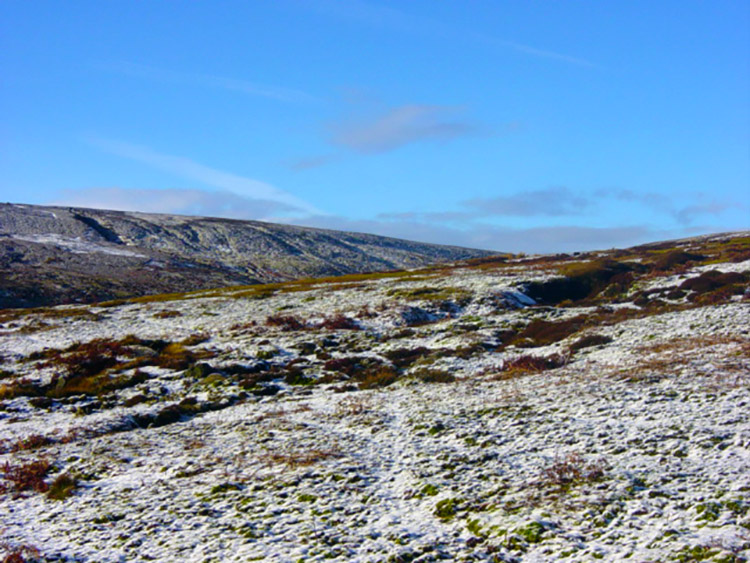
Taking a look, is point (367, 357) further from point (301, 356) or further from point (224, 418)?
point (224, 418)

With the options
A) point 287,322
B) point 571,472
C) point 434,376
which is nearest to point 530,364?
point 434,376

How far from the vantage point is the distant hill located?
102438 mm

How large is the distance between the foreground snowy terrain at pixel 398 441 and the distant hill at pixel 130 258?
196 ft

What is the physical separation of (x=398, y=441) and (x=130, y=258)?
5261 inches

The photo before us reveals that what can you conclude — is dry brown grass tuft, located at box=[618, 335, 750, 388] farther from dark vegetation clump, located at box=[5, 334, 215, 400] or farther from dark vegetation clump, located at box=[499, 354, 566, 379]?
dark vegetation clump, located at box=[5, 334, 215, 400]

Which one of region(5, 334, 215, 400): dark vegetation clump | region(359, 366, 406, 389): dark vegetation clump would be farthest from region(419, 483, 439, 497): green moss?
region(5, 334, 215, 400): dark vegetation clump

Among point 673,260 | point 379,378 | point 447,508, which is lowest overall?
point 447,508

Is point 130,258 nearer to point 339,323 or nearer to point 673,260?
point 339,323

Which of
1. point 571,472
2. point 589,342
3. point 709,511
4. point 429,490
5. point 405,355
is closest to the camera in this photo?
point 709,511

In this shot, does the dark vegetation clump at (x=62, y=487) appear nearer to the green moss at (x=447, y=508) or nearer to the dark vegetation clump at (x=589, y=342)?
the green moss at (x=447, y=508)

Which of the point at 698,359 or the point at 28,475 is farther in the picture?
the point at 698,359

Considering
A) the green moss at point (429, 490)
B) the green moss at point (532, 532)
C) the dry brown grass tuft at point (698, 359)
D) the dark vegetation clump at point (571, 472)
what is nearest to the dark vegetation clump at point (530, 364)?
the dry brown grass tuft at point (698, 359)

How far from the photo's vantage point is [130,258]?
141m

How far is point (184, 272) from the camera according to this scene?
131375mm
